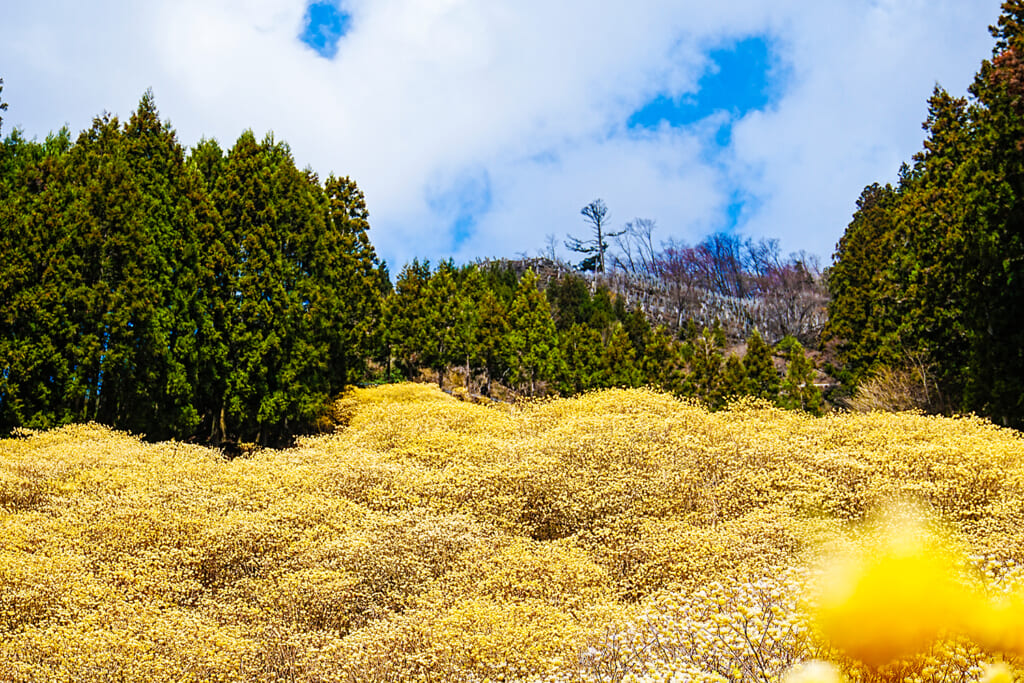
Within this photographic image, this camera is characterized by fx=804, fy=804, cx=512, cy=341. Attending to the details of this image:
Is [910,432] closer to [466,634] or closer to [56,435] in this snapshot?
[466,634]

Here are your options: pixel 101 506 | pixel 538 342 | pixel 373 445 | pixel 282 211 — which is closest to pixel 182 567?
pixel 101 506

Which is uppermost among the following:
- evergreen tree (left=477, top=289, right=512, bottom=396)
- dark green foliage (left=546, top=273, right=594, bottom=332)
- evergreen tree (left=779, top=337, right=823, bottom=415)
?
dark green foliage (left=546, top=273, right=594, bottom=332)

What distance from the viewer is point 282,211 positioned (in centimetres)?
1795

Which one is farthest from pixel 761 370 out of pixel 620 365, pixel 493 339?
pixel 493 339

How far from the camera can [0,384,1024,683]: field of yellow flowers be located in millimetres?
6238

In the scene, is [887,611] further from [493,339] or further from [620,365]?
[620,365]

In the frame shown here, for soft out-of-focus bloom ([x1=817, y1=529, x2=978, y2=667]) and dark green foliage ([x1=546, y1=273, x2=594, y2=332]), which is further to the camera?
dark green foliage ([x1=546, y1=273, x2=594, y2=332])

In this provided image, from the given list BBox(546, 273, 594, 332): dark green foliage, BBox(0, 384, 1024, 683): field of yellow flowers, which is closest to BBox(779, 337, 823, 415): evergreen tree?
BBox(546, 273, 594, 332): dark green foliage

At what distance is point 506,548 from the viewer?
9.02m

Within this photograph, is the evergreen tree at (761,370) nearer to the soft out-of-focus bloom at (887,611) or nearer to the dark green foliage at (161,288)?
the dark green foliage at (161,288)

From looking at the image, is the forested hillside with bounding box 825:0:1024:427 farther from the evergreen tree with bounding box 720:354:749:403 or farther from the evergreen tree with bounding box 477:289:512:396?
the evergreen tree with bounding box 477:289:512:396

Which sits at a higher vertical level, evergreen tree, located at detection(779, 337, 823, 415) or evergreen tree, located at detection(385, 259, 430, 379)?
evergreen tree, located at detection(385, 259, 430, 379)

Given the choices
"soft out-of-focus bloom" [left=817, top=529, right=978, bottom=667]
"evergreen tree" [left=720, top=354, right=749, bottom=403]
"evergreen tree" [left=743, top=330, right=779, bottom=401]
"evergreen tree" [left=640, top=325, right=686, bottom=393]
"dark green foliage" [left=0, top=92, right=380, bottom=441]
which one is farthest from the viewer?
"evergreen tree" [left=640, top=325, right=686, bottom=393]

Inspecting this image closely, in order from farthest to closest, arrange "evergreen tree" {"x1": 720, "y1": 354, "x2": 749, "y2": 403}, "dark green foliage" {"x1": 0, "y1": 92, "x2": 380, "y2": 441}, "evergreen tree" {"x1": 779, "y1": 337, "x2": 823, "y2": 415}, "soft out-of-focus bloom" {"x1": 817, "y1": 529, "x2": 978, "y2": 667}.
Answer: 1. "evergreen tree" {"x1": 720, "y1": 354, "x2": 749, "y2": 403}
2. "evergreen tree" {"x1": 779, "y1": 337, "x2": 823, "y2": 415}
3. "dark green foliage" {"x1": 0, "y1": 92, "x2": 380, "y2": 441}
4. "soft out-of-focus bloom" {"x1": 817, "y1": 529, "x2": 978, "y2": 667}
